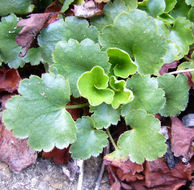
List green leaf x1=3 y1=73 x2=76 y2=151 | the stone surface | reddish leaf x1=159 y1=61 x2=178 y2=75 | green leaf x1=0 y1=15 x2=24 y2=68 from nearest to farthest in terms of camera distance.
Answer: green leaf x1=3 y1=73 x2=76 y2=151, the stone surface, green leaf x1=0 y1=15 x2=24 y2=68, reddish leaf x1=159 y1=61 x2=178 y2=75

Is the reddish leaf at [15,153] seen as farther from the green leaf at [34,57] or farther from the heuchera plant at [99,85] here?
the green leaf at [34,57]

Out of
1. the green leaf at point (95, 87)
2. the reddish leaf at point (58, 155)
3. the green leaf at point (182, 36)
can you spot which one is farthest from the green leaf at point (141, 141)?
the green leaf at point (182, 36)

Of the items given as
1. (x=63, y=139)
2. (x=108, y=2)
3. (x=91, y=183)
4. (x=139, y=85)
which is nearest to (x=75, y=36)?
(x=108, y=2)

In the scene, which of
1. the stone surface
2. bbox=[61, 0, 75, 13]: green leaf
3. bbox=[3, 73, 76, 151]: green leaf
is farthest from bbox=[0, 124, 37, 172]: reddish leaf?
bbox=[61, 0, 75, 13]: green leaf

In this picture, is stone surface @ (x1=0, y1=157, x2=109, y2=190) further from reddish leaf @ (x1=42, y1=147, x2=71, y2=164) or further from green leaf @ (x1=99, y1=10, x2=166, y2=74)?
green leaf @ (x1=99, y1=10, x2=166, y2=74)

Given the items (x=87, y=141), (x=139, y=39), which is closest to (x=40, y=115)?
(x=87, y=141)
